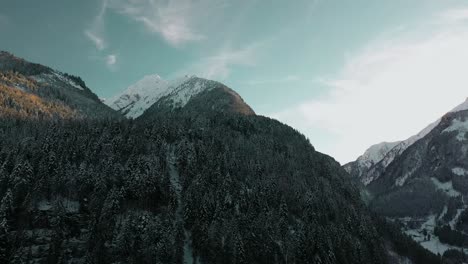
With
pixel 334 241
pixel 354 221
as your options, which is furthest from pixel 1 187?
pixel 354 221

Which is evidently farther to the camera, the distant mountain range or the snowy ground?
the snowy ground

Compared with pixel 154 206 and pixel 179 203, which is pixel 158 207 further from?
pixel 179 203

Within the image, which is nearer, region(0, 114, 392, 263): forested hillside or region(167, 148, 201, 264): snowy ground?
region(0, 114, 392, 263): forested hillside

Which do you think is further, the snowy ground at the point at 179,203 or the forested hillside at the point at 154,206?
the snowy ground at the point at 179,203

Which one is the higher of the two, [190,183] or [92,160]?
[92,160]

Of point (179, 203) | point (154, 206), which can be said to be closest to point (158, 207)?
point (154, 206)

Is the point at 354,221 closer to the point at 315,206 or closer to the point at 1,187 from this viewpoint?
the point at 315,206

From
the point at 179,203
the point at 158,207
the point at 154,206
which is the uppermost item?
the point at 179,203

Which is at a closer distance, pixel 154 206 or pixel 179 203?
pixel 154 206

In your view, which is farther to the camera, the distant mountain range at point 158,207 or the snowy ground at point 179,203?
the snowy ground at point 179,203

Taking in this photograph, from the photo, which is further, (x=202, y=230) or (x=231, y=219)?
(x=231, y=219)

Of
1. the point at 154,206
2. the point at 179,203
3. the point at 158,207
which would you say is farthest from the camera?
the point at 179,203
